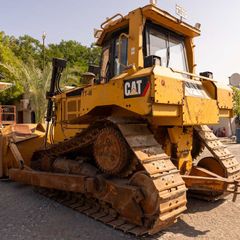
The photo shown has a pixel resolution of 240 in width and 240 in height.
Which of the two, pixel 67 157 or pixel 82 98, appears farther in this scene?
pixel 67 157

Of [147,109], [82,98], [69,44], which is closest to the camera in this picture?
[147,109]

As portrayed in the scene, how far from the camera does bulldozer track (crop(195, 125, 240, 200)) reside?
532 cm

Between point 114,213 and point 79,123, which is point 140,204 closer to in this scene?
point 114,213

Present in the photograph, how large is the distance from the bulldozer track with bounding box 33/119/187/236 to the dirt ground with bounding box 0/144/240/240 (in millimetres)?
186

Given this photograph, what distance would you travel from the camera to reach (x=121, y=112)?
495cm

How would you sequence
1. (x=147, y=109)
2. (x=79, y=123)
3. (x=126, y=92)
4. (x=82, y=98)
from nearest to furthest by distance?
1. (x=147, y=109)
2. (x=126, y=92)
3. (x=82, y=98)
4. (x=79, y=123)

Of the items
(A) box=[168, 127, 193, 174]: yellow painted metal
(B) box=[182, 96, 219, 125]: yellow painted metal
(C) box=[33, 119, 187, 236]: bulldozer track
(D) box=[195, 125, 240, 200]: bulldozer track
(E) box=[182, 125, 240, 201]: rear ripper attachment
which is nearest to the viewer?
(C) box=[33, 119, 187, 236]: bulldozer track

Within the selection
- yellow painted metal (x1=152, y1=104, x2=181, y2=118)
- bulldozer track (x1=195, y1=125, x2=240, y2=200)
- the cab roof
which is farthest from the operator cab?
bulldozer track (x1=195, y1=125, x2=240, y2=200)

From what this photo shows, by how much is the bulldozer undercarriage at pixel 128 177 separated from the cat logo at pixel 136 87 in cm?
47

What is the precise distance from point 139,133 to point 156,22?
1932 millimetres

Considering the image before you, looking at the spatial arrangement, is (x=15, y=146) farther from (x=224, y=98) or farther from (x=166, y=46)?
(x=224, y=98)

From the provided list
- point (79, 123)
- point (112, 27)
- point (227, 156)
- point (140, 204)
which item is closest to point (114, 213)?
point (140, 204)

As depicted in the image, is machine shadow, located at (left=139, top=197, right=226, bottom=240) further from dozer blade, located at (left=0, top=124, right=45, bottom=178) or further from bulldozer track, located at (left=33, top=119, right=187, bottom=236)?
dozer blade, located at (left=0, top=124, right=45, bottom=178)

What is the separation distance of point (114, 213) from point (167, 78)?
2059 millimetres
